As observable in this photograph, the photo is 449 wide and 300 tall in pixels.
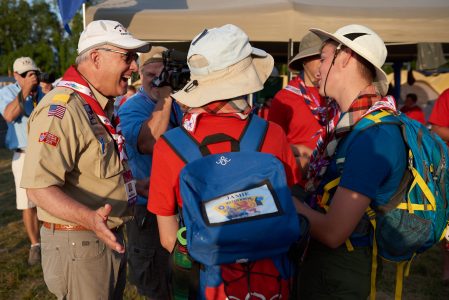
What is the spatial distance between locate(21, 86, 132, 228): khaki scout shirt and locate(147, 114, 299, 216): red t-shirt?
1.74 feet

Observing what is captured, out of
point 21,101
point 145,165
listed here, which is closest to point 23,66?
point 21,101

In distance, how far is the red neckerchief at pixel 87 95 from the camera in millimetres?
2006

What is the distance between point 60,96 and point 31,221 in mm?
3025

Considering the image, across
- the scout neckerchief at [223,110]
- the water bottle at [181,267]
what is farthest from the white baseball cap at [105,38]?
the water bottle at [181,267]

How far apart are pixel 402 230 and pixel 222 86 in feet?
3.02

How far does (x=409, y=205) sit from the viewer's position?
5.32 ft

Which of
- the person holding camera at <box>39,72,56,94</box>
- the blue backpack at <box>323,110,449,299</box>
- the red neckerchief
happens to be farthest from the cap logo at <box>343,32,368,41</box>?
the person holding camera at <box>39,72,56,94</box>

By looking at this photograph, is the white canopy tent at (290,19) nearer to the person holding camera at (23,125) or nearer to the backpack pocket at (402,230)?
the person holding camera at (23,125)

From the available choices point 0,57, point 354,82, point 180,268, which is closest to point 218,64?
point 354,82

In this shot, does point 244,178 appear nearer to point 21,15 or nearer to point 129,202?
point 129,202

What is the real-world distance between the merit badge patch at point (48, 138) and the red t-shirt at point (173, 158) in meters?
0.55

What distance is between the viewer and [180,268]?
149 cm

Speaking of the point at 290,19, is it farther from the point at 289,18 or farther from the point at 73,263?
the point at 73,263

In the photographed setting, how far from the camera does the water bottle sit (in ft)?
4.82
